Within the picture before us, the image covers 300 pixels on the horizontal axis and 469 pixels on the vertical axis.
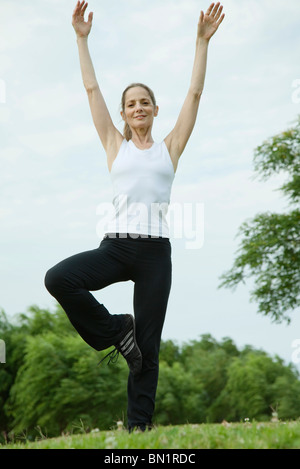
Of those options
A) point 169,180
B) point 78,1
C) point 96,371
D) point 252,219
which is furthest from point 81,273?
point 96,371

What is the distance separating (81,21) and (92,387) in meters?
26.4

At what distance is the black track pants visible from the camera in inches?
158

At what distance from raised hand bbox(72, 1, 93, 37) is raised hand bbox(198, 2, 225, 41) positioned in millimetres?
1064

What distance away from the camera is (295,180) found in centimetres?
1959

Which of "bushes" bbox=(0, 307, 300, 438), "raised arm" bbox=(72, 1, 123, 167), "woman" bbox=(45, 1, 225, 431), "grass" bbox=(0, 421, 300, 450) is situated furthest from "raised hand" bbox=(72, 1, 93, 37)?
"bushes" bbox=(0, 307, 300, 438)

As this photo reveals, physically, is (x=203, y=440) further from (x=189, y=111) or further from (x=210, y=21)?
(x=210, y=21)

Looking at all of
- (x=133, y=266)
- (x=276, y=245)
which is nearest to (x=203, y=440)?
(x=133, y=266)

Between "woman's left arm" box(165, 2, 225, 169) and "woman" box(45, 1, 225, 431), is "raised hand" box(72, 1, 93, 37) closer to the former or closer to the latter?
"woman" box(45, 1, 225, 431)

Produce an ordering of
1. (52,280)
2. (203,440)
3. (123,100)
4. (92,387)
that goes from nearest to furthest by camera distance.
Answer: (203,440), (52,280), (123,100), (92,387)

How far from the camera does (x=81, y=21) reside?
194 inches

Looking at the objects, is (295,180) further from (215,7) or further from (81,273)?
(81,273)

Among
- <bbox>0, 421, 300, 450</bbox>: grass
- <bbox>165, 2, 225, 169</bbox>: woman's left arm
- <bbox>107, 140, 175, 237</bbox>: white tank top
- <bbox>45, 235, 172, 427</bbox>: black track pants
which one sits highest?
<bbox>165, 2, 225, 169</bbox>: woman's left arm
